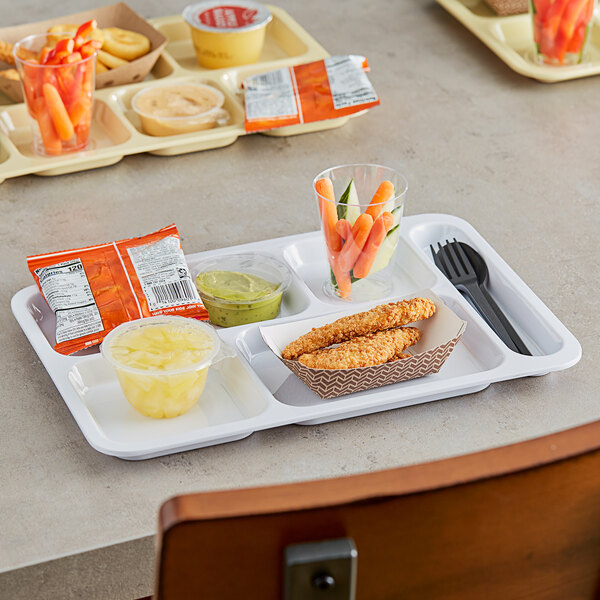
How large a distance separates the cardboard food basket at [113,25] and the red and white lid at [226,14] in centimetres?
8

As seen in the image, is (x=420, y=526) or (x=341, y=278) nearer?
(x=420, y=526)

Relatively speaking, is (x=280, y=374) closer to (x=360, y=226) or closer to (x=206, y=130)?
(x=360, y=226)

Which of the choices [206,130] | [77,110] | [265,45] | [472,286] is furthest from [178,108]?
[472,286]

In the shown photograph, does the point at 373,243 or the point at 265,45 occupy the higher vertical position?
the point at 373,243

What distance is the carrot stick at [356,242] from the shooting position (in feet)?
3.49

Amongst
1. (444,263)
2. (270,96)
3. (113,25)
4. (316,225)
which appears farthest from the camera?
(113,25)

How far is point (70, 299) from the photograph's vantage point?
3.49ft

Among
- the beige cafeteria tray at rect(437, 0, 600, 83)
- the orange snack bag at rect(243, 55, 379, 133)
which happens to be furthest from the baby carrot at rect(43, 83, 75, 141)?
the beige cafeteria tray at rect(437, 0, 600, 83)

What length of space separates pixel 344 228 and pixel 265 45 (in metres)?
0.87

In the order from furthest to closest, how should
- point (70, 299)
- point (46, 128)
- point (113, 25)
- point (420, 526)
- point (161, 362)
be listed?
1. point (113, 25)
2. point (46, 128)
3. point (70, 299)
4. point (161, 362)
5. point (420, 526)

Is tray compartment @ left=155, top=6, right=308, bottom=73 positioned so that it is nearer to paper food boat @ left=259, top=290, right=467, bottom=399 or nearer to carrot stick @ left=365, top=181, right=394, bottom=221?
carrot stick @ left=365, top=181, right=394, bottom=221

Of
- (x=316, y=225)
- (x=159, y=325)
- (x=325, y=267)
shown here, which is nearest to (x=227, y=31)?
(x=316, y=225)

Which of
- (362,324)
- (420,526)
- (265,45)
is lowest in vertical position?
(265,45)

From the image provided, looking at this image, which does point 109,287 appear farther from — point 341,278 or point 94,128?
point 94,128
